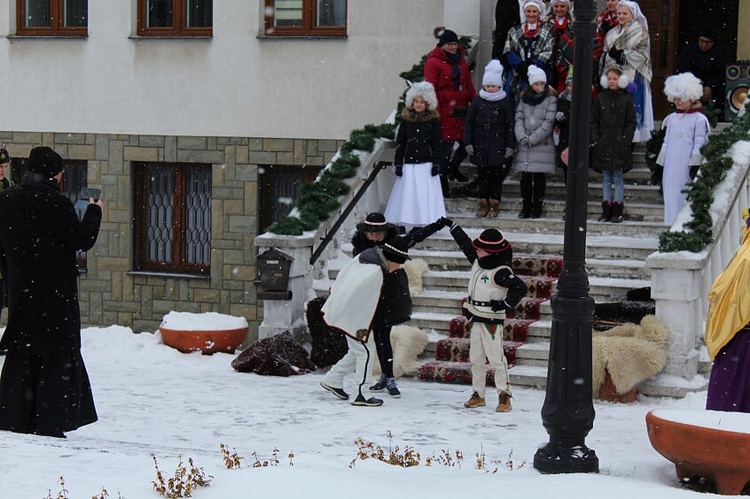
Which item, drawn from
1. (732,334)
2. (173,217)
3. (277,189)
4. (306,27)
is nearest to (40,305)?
(732,334)

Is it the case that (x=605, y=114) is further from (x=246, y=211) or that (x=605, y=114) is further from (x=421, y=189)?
(x=246, y=211)

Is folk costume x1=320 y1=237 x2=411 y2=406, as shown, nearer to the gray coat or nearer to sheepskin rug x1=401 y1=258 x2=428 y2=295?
sheepskin rug x1=401 y1=258 x2=428 y2=295

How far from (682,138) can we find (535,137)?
1.54m

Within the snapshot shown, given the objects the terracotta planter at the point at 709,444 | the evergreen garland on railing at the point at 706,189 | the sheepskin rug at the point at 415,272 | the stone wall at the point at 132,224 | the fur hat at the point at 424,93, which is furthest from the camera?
the stone wall at the point at 132,224

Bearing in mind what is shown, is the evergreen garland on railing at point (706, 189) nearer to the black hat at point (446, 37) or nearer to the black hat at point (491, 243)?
the black hat at point (491, 243)

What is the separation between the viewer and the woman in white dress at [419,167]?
13570mm

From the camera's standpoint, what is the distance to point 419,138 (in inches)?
537

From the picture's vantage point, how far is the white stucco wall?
1648 cm

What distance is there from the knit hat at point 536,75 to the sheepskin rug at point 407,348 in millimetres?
3088

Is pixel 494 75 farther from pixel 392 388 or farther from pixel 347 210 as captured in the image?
pixel 392 388

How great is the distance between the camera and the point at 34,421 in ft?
28.2

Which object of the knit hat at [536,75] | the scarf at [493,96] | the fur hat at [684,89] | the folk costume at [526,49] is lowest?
the scarf at [493,96]

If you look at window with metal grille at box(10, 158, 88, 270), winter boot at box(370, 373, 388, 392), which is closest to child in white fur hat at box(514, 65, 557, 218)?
winter boot at box(370, 373, 388, 392)

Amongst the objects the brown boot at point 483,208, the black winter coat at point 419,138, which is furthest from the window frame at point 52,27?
the brown boot at point 483,208
